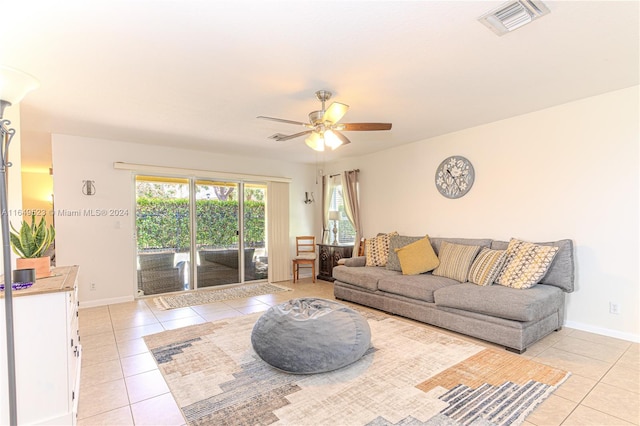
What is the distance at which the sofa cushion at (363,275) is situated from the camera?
14.1 ft

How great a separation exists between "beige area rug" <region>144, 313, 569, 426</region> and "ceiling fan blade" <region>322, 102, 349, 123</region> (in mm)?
2158

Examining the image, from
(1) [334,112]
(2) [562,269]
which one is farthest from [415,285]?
(1) [334,112]

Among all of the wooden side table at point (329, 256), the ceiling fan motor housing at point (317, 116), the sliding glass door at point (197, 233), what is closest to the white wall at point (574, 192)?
the ceiling fan motor housing at point (317, 116)

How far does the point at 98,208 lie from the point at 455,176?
5.34m

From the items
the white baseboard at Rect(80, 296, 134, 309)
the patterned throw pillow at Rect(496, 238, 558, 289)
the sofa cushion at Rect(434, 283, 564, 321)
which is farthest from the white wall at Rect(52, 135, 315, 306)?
the patterned throw pillow at Rect(496, 238, 558, 289)

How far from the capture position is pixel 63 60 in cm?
243

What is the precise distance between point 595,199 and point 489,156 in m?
1.24

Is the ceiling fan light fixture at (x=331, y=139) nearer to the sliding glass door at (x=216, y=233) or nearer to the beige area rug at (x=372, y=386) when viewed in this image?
the beige area rug at (x=372, y=386)

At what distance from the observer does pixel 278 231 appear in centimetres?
652

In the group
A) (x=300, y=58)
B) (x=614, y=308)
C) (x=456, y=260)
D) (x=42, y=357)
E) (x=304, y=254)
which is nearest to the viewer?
(x=42, y=357)

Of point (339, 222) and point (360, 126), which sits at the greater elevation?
point (360, 126)

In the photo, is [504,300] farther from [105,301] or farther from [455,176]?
[105,301]

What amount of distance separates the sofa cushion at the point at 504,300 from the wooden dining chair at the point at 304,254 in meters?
3.19

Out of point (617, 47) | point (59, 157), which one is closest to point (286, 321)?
point (617, 47)
